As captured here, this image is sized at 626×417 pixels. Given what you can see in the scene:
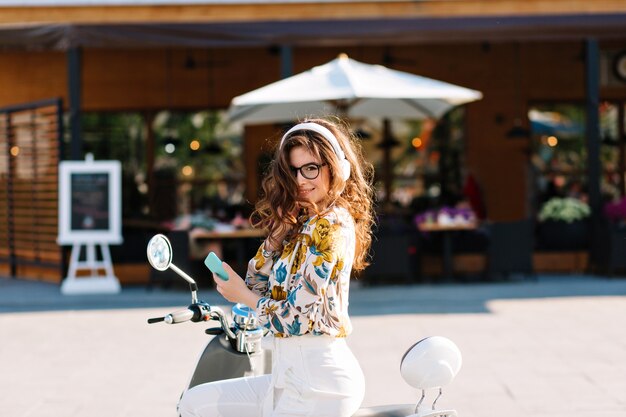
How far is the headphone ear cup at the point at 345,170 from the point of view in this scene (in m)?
3.18

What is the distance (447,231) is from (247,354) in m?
9.52

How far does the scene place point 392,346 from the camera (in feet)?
26.9

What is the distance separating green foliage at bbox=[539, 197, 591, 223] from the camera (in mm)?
13297

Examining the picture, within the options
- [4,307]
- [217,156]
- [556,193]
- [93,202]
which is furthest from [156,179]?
[556,193]

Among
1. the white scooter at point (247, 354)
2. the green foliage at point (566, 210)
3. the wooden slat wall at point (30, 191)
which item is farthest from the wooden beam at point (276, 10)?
the white scooter at point (247, 354)

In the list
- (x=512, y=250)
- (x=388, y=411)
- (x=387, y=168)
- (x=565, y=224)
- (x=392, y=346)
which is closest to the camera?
(x=388, y=411)

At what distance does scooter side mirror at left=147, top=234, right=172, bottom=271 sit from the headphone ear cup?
0.65 meters

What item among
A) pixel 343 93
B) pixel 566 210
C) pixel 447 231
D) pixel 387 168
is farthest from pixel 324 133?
pixel 387 168

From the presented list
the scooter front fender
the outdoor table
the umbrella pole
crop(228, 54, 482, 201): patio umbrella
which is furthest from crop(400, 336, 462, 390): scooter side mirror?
the umbrella pole

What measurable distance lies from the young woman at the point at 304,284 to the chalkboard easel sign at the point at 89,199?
9.14 m

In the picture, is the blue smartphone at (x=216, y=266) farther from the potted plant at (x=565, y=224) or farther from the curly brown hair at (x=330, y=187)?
the potted plant at (x=565, y=224)

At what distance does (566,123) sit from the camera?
14859 millimetres

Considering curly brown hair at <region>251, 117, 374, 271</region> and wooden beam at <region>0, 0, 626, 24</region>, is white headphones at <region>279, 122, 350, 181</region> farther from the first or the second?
wooden beam at <region>0, 0, 626, 24</region>

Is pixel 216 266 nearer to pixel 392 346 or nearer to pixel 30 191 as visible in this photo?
pixel 392 346
